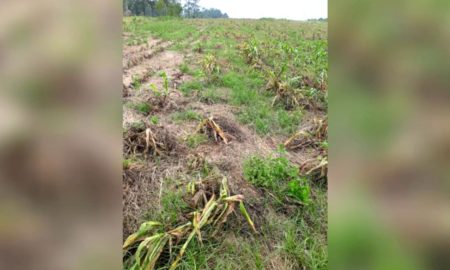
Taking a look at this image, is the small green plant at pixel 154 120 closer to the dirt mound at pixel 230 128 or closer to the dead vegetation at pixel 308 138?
the dirt mound at pixel 230 128

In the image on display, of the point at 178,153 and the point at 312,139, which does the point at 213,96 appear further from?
the point at 178,153

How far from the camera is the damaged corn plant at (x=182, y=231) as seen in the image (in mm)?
1513

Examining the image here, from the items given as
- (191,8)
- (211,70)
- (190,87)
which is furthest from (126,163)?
(191,8)

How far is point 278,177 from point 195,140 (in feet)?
2.85

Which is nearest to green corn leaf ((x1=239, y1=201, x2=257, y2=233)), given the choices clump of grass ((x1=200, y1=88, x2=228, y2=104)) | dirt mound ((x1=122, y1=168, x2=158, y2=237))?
dirt mound ((x1=122, y1=168, x2=158, y2=237))

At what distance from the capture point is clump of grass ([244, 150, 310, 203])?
7.02 feet

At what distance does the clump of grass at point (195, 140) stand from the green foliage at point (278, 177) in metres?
0.50

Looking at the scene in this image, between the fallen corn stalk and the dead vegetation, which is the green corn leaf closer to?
the fallen corn stalk

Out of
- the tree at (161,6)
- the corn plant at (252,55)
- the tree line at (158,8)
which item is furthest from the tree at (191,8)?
the corn plant at (252,55)

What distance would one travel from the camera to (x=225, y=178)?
210cm
